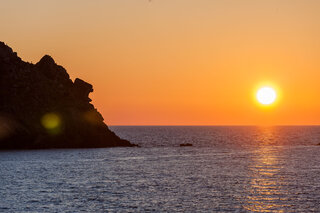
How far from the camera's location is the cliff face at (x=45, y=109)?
431 ft

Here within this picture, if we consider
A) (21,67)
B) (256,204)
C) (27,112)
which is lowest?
(256,204)

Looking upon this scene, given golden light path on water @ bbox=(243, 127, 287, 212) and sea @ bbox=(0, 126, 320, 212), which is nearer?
sea @ bbox=(0, 126, 320, 212)

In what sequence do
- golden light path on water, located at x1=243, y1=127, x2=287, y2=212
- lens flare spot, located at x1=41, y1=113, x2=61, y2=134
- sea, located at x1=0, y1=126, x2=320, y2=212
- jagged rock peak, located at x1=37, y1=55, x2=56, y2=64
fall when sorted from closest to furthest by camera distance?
1. sea, located at x1=0, y1=126, x2=320, y2=212
2. golden light path on water, located at x1=243, y1=127, x2=287, y2=212
3. lens flare spot, located at x1=41, y1=113, x2=61, y2=134
4. jagged rock peak, located at x1=37, y1=55, x2=56, y2=64

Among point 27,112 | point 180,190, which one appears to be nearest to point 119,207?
point 180,190

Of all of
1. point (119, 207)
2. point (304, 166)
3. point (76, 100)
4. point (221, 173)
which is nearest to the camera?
point (119, 207)

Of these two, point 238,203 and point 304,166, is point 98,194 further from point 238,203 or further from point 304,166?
point 304,166

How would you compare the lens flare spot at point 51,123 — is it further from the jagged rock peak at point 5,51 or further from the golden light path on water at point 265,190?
the golden light path on water at point 265,190

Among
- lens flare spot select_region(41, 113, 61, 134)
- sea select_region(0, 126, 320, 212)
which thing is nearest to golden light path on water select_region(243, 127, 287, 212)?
sea select_region(0, 126, 320, 212)

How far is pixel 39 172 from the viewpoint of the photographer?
252ft

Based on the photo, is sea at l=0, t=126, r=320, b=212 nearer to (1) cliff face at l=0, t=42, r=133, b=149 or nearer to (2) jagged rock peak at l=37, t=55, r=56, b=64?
(1) cliff face at l=0, t=42, r=133, b=149

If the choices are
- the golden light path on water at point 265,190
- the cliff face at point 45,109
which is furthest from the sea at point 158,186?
the cliff face at point 45,109

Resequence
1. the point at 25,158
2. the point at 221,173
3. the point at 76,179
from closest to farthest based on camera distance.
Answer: the point at 76,179 < the point at 221,173 < the point at 25,158

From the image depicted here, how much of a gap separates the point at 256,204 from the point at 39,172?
4050 centimetres

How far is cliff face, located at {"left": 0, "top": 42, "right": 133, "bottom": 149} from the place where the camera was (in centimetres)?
13150
